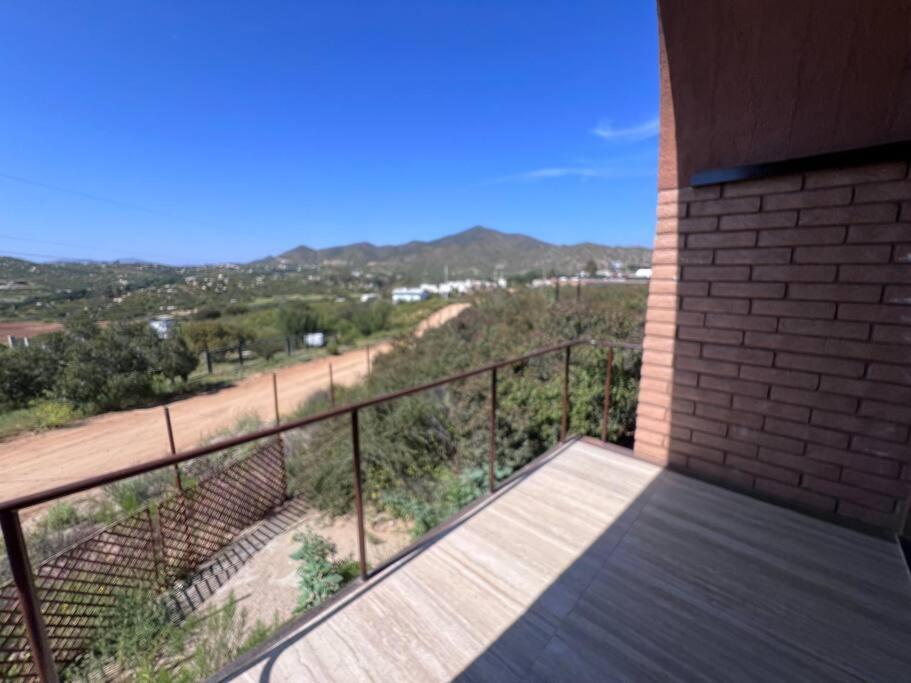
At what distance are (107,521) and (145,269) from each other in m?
9.26

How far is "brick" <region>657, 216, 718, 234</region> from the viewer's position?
2170mm

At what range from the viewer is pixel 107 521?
4.47 metres

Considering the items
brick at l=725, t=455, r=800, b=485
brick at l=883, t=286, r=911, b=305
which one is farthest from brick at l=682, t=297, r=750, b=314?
brick at l=725, t=455, r=800, b=485

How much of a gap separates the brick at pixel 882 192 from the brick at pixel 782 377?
838 millimetres

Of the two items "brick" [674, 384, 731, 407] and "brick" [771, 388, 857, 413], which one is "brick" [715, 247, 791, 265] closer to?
"brick" [771, 388, 857, 413]

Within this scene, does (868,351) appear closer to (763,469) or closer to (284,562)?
(763,469)

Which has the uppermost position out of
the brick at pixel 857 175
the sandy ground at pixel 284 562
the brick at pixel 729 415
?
the brick at pixel 857 175

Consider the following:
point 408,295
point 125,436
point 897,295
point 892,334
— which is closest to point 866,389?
point 892,334

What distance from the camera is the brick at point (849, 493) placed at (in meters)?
1.85

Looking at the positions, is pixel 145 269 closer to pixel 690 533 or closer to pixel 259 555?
pixel 259 555

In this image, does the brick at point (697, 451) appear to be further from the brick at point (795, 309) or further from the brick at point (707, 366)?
the brick at point (795, 309)

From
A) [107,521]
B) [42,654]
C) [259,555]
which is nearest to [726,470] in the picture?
[42,654]

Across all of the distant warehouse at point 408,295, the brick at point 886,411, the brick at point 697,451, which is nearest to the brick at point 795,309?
the brick at point 886,411

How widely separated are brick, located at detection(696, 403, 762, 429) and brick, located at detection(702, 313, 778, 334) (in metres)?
0.41
